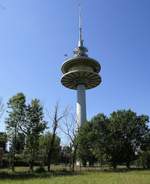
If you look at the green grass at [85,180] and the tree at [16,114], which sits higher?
the tree at [16,114]

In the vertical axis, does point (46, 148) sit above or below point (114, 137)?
below

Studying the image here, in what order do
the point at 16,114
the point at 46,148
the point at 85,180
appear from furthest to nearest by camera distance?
the point at 46,148 → the point at 16,114 → the point at 85,180

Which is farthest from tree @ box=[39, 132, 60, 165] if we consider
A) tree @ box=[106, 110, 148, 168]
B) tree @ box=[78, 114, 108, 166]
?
tree @ box=[106, 110, 148, 168]

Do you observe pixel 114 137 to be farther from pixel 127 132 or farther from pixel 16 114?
pixel 16 114

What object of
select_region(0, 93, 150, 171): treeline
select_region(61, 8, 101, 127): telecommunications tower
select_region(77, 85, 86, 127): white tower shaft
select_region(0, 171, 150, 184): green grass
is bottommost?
select_region(0, 171, 150, 184): green grass

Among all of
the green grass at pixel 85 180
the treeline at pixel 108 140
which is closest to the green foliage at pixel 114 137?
the treeline at pixel 108 140

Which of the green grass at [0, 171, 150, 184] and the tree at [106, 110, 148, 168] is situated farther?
the tree at [106, 110, 148, 168]

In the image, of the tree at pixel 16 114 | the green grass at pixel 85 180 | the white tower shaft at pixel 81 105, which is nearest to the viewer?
the green grass at pixel 85 180

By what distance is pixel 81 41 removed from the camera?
106m

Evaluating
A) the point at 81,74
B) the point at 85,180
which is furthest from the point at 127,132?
the point at 85,180

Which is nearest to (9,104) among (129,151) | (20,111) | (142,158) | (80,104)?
(20,111)

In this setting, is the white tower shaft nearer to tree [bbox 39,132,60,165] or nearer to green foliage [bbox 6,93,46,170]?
tree [bbox 39,132,60,165]

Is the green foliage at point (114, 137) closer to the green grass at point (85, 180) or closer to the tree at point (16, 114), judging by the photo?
the tree at point (16, 114)

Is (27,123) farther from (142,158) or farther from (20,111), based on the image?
(142,158)
